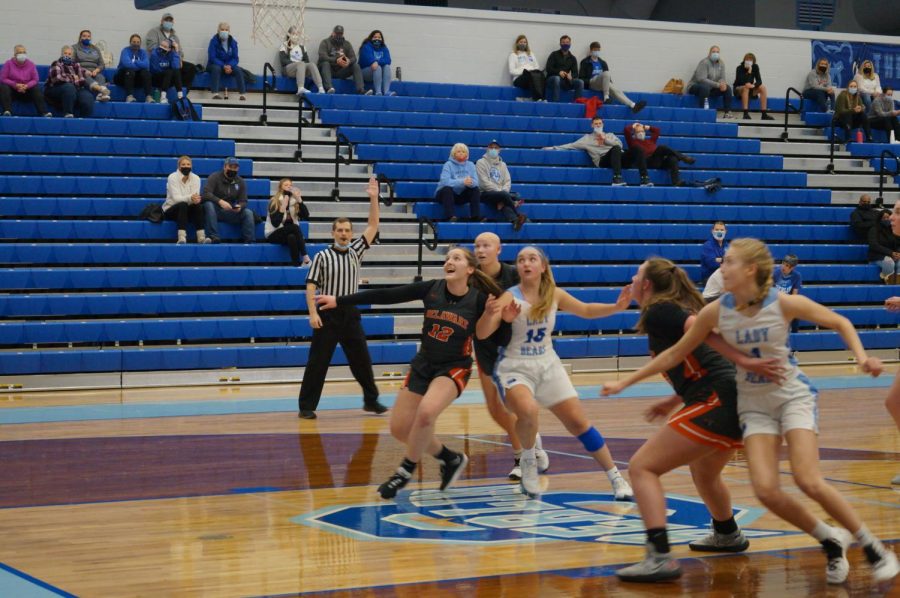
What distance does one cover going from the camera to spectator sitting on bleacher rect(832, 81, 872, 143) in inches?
946

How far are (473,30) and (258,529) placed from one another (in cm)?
1789

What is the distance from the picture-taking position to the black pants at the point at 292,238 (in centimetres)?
1697

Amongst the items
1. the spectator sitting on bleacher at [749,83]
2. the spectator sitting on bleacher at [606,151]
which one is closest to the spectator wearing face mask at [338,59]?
the spectator sitting on bleacher at [606,151]

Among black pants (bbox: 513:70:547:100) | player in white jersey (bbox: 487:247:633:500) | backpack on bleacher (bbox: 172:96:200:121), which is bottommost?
player in white jersey (bbox: 487:247:633:500)

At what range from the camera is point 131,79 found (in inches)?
766

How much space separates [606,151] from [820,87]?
6638mm

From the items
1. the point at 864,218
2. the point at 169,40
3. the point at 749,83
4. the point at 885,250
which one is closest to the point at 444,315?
the point at 169,40

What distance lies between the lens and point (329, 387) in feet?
50.2

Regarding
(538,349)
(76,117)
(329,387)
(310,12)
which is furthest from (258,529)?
(310,12)

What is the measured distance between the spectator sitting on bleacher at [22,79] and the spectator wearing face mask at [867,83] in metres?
15.7

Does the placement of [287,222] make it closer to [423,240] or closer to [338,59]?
[423,240]

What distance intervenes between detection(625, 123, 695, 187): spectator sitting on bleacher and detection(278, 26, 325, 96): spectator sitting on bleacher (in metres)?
5.48

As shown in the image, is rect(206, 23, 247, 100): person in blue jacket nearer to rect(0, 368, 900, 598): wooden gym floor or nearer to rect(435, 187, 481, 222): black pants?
rect(435, 187, 481, 222): black pants

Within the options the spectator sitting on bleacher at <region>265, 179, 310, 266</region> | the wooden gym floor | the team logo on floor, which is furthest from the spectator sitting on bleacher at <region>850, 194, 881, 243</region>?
the team logo on floor
